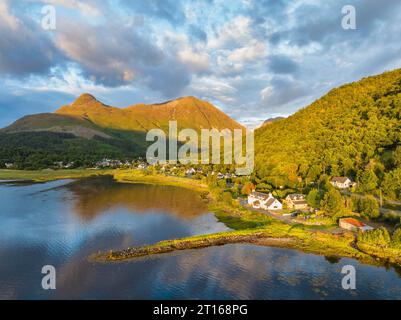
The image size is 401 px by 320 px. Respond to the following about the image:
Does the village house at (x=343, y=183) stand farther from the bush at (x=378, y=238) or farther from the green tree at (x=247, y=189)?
the bush at (x=378, y=238)

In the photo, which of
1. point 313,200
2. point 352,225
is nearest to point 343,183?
point 313,200

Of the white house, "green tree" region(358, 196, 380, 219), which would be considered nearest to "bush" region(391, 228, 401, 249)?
"green tree" region(358, 196, 380, 219)

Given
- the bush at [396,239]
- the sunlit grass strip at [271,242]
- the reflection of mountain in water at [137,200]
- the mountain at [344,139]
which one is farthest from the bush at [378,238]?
the reflection of mountain in water at [137,200]

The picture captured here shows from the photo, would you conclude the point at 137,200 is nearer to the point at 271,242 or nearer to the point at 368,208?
the point at 271,242

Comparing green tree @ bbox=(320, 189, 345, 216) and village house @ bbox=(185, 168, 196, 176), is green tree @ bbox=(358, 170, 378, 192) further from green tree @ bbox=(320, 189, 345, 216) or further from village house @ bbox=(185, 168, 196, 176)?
village house @ bbox=(185, 168, 196, 176)
